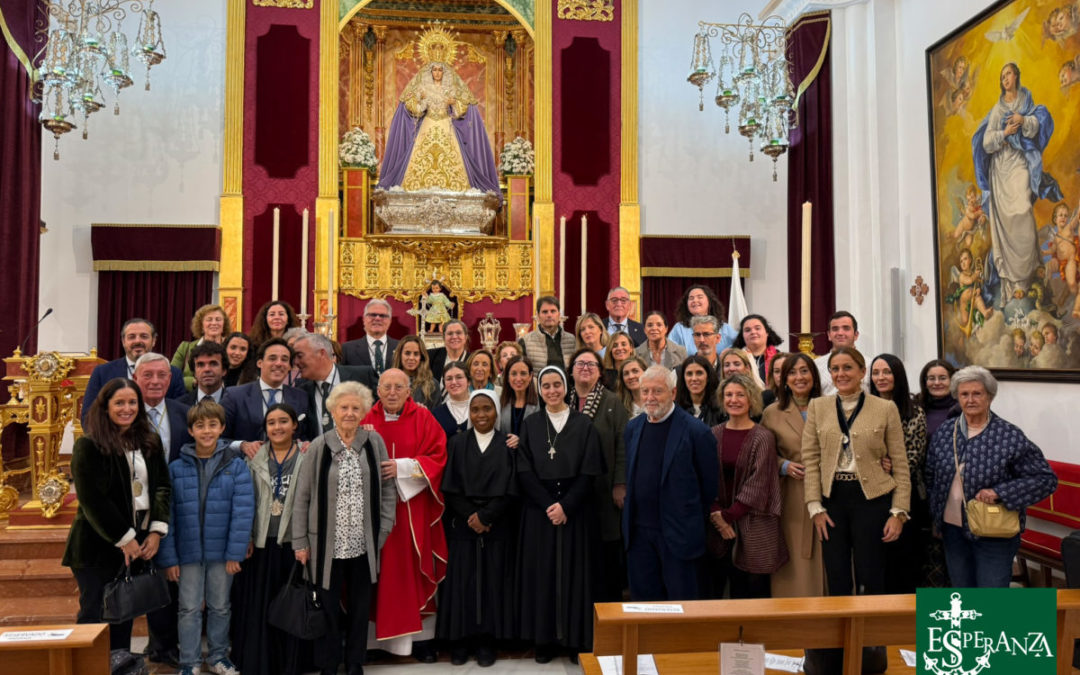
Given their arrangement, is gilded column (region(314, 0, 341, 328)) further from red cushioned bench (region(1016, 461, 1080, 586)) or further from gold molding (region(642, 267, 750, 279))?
red cushioned bench (region(1016, 461, 1080, 586))

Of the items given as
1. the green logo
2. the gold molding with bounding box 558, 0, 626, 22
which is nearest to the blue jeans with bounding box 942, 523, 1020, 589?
the green logo

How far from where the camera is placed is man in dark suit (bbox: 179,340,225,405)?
4.31 m

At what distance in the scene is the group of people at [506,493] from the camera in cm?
368

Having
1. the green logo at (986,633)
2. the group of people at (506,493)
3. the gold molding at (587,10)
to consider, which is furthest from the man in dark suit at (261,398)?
the gold molding at (587,10)

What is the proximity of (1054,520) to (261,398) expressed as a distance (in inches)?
177

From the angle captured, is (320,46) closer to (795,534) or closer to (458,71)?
(458,71)

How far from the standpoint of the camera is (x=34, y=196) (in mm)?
7570

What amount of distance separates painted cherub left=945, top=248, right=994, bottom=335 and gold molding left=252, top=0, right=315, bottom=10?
7129mm

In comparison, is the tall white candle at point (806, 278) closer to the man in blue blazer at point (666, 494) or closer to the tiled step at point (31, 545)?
the man in blue blazer at point (666, 494)

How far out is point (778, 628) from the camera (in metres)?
2.43

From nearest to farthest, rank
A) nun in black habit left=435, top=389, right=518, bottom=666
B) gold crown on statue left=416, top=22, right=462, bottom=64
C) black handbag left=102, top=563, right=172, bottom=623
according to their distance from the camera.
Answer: black handbag left=102, top=563, right=172, bottom=623 → nun in black habit left=435, top=389, right=518, bottom=666 → gold crown on statue left=416, top=22, right=462, bottom=64

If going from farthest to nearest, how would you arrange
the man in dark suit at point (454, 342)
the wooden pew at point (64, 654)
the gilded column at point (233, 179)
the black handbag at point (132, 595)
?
the gilded column at point (233, 179) → the man in dark suit at point (454, 342) → the black handbag at point (132, 595) → the wooden pew at point (64, 654)

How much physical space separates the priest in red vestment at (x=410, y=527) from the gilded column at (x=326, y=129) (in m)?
5.20

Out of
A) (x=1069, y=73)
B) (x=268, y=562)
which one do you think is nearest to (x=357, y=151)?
(x=268, y=562)
